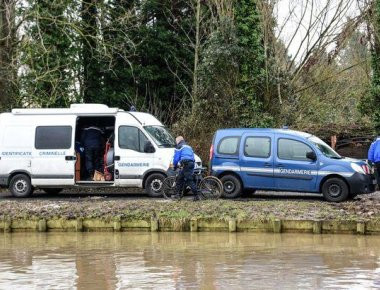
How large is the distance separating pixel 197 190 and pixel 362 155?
1180 centimetres

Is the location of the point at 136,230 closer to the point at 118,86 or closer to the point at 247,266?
the point at 247,266

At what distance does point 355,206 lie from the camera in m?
16.1

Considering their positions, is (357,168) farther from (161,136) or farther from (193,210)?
(161,136)

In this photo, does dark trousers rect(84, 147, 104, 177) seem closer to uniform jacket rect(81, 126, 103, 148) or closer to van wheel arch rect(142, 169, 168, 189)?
uniform jacket rect(81, 126, 103, 148)

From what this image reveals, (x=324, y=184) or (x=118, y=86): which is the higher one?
(x=118, y=86)

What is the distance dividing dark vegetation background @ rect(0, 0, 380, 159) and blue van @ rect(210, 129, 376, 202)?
228 inches

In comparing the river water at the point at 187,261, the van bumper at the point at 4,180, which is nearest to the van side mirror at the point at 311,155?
the river water at the point at 187,261

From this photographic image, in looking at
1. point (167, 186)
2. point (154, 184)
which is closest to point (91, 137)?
point (154, 184)

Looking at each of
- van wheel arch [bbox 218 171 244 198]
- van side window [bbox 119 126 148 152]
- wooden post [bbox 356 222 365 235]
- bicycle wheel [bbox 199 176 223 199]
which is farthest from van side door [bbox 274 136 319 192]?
wooden post [bbox 356 222 365 235]

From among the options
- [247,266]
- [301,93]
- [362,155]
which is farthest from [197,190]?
[301,93]

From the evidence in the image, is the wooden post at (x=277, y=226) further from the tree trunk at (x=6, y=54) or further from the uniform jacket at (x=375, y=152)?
the tree trunk at (x=6, y=54)

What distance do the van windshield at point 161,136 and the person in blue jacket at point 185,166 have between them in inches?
77.8

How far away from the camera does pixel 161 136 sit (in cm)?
2077

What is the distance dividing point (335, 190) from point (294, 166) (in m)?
1.19
